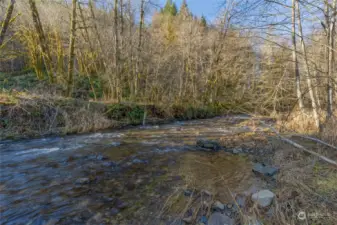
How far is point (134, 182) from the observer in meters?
4.04

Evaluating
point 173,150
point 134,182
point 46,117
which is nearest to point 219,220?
point 134,182

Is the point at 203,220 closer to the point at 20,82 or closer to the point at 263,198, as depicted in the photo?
the point at 263,198

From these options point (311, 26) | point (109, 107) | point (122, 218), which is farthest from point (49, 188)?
point (311, 26)

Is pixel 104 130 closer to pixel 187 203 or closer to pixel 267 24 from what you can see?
pixel 187 203

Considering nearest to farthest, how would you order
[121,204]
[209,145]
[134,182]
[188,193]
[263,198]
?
[263,198] < [121,204] < [188,193] < [134,182] < [209,145]

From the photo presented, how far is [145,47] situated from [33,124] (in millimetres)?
9380

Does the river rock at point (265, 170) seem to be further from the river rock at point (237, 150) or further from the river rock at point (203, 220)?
the river rock at point (203, 220)

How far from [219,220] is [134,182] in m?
1.96

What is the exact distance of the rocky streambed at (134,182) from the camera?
2918mm

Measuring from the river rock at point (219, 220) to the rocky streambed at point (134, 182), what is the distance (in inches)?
0.5

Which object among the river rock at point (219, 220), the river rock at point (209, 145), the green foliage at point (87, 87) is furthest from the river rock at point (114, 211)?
the green foliage at point (87, 87)

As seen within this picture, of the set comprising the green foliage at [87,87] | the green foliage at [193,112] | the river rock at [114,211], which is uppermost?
the green foliage at [87,87]

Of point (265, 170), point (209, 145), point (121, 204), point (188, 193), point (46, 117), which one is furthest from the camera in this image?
point (46, 117)

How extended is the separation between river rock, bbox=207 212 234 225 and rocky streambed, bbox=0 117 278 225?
0.01 m
